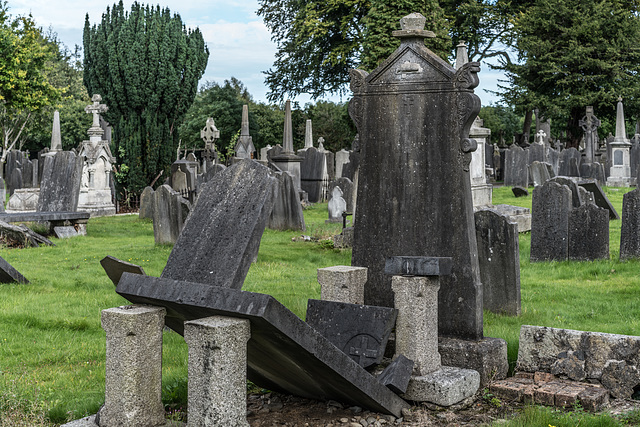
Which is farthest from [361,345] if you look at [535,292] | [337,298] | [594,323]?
[535,292]

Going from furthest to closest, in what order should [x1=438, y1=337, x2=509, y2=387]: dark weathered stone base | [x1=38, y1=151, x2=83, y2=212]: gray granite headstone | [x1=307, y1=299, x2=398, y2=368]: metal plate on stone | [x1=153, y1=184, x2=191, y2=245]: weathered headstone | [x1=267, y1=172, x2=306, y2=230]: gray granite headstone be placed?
[x1=267, y1=172, x2=306, y2=230]: gray granite headstone < [x1=38, y1=151, x2=83, y2=212]: gray granite headstone < [x1=153, y1=184, x2=191, y2=245]: weathered headstone < [x1=438, y1=337, x2=509, y2=387]: dark weathered stone base < [x1=307, y1=299, x2=398, y2=368]: metal plate on stone

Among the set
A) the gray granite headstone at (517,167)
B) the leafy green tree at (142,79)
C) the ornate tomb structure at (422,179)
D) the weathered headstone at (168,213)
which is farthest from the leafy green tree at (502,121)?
the ornate tomb structure at (422,179)

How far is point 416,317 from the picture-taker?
196 inches

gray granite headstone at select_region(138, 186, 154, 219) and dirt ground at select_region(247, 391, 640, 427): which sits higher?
gray granite headstone at select_region(138, 186, 154, 219)

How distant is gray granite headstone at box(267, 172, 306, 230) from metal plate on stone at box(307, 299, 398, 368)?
10.3m

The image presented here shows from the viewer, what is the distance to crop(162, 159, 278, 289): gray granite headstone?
4.22 m

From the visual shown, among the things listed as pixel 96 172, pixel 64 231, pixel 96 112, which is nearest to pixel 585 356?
pixel 64 231

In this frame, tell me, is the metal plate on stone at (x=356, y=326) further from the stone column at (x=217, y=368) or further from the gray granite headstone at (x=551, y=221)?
the gray granite headstone at (x=551, y=221)

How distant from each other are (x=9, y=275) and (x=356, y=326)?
18.4ft

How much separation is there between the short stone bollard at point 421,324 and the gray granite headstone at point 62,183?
11.8 m

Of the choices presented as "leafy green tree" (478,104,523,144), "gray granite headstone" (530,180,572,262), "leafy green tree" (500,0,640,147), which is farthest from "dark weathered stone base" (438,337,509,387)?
"leafy green tree" (478,104,523,144)

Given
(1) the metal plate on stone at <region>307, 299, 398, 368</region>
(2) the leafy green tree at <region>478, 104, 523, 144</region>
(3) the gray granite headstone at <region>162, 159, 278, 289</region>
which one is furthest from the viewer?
(2) the leafy green tree at <region>478, 104, 523, 144</region>

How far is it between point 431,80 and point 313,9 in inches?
1314

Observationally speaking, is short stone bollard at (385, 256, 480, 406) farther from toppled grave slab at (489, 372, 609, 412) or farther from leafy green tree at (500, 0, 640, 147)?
leafy green tree at (500, 0, 640, 147)
